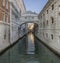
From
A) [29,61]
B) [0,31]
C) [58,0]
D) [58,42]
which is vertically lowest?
[29,61]

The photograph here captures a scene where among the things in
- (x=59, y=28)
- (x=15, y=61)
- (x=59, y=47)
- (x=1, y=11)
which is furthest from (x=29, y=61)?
(x=1, y=11)

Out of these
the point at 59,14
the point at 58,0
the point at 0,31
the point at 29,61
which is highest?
the point at 58,0

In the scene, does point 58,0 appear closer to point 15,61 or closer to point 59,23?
point 59,23

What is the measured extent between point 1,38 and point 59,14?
653cm

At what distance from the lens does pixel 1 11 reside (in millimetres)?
19156

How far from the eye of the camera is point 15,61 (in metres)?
14.1

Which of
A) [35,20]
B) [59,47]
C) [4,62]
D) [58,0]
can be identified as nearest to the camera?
[4,62]

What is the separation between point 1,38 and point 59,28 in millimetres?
6154

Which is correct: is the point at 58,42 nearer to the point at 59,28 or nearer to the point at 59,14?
the point at 59,28

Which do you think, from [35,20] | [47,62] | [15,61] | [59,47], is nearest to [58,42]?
[59,47]

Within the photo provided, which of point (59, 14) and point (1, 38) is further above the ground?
point (59, 14)

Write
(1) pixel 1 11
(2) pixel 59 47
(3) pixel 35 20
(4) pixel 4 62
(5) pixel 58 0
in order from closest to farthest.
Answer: (4) pixel 4 62 → (2) pixel 59 47 → (5) pixel 58 0 → (1) pixel 1 11 → (3) pixel 35 20

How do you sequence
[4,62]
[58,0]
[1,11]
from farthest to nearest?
[1,11], [58,0], [4,62]

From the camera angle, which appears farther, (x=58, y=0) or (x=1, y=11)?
(x=1, y=11)
